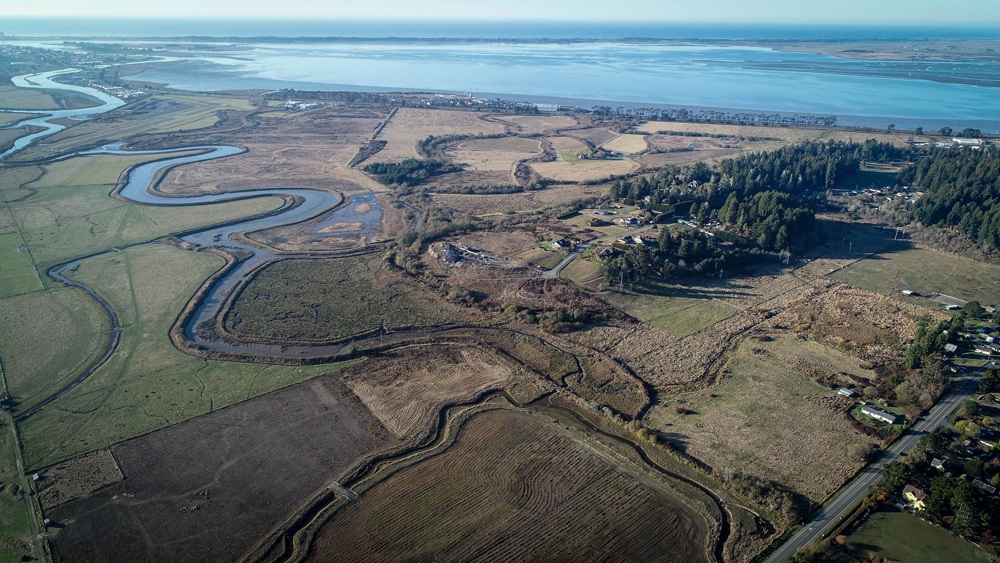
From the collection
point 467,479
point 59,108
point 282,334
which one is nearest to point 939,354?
point 467,479

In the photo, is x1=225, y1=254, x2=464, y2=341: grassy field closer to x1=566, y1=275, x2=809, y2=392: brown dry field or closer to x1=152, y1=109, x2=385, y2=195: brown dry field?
x1=566, y1=275, x2=809, y2=392: brown dry field

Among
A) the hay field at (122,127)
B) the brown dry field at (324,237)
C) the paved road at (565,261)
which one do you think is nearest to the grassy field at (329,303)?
the brown dry field at (324,237)

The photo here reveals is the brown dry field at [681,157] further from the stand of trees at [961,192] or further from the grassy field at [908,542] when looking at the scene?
the grassy field at [908,542]

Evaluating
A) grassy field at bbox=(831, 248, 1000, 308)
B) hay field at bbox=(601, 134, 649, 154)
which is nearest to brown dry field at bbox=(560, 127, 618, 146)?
hay field at bbox=(601, 134, 649, 154)

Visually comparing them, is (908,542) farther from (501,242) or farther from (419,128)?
(419,128)

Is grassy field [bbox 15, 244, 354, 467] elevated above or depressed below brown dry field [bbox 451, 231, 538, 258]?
below

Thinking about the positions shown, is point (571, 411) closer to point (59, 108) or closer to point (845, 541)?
point (845, 541)

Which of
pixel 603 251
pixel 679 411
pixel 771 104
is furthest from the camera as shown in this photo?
pixel 771 104

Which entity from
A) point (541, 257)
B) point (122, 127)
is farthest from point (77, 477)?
point (122, 127)
